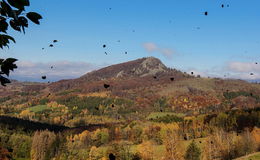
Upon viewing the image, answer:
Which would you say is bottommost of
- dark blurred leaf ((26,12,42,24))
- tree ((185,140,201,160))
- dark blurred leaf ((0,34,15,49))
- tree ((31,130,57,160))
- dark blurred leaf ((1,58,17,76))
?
tree ((31,130,57,160))

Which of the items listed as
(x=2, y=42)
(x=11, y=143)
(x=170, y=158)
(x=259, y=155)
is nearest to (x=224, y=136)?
(x=170, y=158)

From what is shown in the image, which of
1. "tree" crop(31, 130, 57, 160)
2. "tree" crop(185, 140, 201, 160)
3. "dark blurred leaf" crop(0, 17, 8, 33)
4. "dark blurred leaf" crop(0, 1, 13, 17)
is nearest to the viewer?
"dark blurred leaf" crop(0, 1, 13, 17)

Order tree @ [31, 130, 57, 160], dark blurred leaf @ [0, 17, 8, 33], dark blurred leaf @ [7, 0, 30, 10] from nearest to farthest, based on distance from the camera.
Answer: dark blurred leaf @ [7, 0, 30, 10] → dark blurred leaf @ [0, 17, 8, 33] → tree @ [31, 130, 57, 160]

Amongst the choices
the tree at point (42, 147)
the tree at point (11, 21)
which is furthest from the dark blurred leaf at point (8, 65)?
the tree at point (42, 147)

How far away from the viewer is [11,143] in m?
187

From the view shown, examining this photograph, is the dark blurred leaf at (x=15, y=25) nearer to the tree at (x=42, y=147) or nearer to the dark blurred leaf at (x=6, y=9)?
the dark blurred leaf at (x=6, y=9)

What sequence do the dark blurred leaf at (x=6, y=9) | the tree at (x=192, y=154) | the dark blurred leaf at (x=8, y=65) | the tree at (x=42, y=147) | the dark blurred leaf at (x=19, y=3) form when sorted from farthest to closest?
the tree at (x=42, y=147)
the tree at (x=192, y=154)
the dark blurred leaf at (x=8, y=65)
the dark blurred leaf at (x=6, y=9)
the dark blurred leaf at (x=19, y=3)

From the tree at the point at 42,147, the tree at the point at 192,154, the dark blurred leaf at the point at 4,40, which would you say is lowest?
the tree at the point at 42,147

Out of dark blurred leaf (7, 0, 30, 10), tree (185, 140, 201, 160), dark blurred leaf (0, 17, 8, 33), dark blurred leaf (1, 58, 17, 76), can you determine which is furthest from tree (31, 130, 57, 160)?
dark blurred leaf (7, 0, 30, 10)

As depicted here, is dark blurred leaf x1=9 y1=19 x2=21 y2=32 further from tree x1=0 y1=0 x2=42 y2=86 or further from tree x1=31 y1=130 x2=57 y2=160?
tree x1=31 y1=130 x2=57 y2=160

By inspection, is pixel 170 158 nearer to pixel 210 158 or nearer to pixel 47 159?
pixel 210 158

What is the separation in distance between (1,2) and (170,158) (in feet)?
295

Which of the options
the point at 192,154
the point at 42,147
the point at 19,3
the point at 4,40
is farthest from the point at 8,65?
the point at 42,147

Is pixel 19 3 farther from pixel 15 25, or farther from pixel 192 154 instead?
pixel 192 154
